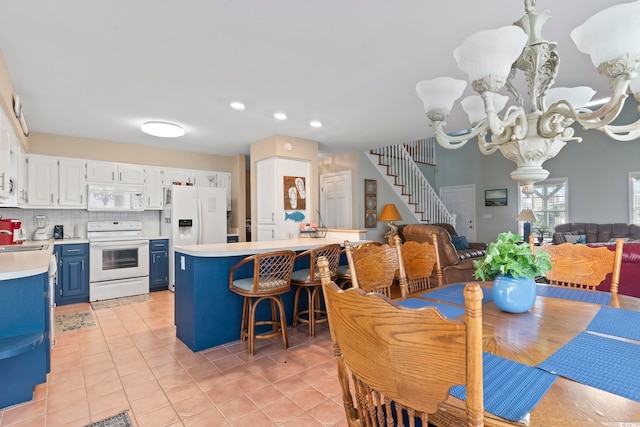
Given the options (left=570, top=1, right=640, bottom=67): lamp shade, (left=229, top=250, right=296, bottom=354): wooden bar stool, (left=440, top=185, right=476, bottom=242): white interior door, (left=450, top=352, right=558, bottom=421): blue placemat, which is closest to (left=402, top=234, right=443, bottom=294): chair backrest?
(left=229, top=250, right=296, bottom=354): wooden bar stool

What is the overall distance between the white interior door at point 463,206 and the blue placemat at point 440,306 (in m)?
7.29

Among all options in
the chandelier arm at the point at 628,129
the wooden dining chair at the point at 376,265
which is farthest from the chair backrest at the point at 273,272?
the chandelier arm at the point at 628,129

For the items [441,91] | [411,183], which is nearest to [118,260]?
[441,91]

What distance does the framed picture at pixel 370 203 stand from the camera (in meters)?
5.95

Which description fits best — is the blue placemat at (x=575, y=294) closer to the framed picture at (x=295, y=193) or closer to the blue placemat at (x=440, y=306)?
the blue placemat at (x=440, y=306)

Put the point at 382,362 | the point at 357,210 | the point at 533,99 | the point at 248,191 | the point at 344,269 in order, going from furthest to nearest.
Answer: the point at 248,191
the point at 357,210
the point at 344,269
the point at 533,99
the point at 382,362

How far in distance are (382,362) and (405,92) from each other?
3.03 m

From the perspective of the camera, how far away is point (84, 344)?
2994 millimetres

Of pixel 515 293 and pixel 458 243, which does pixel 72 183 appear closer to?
pixel 515 293

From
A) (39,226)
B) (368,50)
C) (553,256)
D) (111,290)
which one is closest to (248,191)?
(111,290)

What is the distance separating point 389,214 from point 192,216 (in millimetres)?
3541

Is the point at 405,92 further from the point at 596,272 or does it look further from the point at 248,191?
the point at 248,191

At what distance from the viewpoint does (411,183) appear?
6.98 metres

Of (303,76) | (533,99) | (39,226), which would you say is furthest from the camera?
(39,226)
